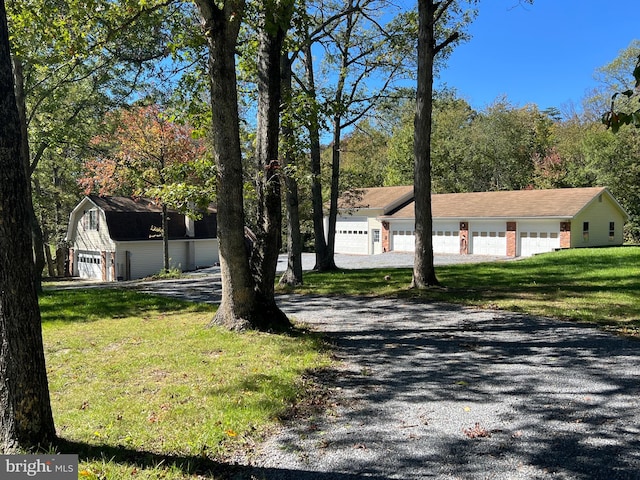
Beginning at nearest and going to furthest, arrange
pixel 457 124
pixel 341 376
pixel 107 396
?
pixel 107 396, pixel 341 376, pixel 457 124

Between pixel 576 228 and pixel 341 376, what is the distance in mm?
23583

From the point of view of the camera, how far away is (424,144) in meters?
12.2

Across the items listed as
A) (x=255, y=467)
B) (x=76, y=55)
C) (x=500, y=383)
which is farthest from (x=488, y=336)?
(x=76, y=55)

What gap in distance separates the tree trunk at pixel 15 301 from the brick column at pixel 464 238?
2682 cm

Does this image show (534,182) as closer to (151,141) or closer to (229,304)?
(151,141)

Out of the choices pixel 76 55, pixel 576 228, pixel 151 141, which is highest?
pixel 151 141

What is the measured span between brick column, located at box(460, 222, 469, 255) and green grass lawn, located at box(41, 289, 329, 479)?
863 inches

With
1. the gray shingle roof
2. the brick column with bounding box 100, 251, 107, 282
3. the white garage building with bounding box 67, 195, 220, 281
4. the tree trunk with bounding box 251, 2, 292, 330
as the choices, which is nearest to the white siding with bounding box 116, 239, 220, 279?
the white garage building with bounding box 67, 195, 220, 281

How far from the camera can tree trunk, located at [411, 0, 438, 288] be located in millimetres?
11953

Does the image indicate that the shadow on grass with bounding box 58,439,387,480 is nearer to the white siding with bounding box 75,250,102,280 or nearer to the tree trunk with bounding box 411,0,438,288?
the tree trunk with bounding box 411,0,438,288

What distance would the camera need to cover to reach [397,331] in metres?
8.02

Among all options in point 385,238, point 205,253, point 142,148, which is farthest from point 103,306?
point 385,238

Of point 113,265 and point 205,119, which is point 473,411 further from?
point 113,265

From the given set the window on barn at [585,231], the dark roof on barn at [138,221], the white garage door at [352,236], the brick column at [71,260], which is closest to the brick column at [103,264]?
the dark roof on barn at [138,221]
